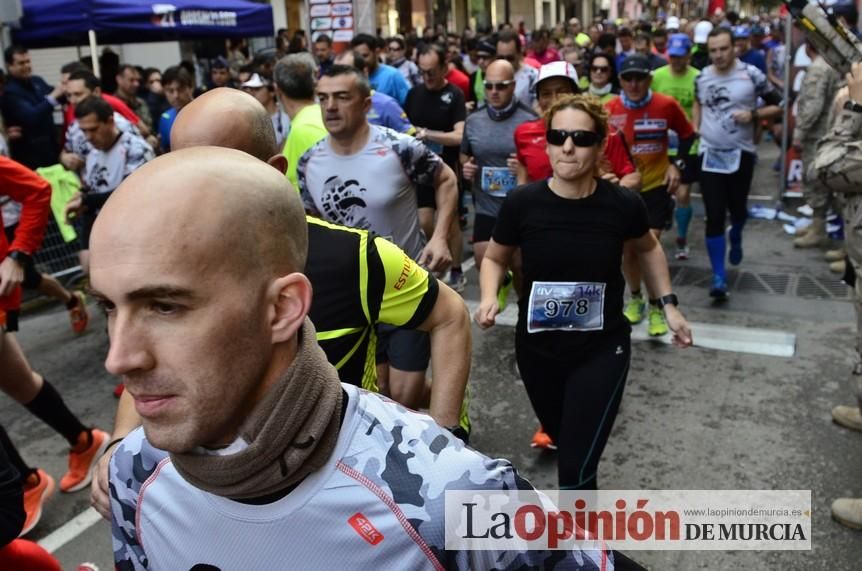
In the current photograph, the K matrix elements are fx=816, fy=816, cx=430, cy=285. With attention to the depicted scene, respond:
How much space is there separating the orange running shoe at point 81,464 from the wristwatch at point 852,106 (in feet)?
13.0

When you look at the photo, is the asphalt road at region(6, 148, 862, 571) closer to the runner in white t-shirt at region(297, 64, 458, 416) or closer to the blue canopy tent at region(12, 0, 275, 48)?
the runner in white t-shirt at region(297, 64, 458, 416)

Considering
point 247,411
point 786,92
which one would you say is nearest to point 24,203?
point 247,411

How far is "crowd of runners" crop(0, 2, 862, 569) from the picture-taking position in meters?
1.16

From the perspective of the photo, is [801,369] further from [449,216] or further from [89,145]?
[89,145]

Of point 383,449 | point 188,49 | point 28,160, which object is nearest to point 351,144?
point 383,449

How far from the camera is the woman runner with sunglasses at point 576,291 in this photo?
3277mm

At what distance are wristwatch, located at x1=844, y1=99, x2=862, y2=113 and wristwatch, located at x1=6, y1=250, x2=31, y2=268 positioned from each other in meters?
4.13

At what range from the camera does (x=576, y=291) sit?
3342 millimetres

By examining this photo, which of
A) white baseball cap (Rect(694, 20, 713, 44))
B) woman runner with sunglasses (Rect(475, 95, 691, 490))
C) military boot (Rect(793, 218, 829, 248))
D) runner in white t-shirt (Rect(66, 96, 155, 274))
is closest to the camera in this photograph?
woman runner with sunglasses (Rect(475, 95, 691, 490))

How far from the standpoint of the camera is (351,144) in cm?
401

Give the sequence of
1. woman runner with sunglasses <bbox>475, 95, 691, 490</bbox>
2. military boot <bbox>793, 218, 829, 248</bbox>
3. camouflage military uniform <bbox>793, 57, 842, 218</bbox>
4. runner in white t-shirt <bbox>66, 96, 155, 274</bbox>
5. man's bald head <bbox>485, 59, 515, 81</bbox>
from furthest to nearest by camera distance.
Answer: military boot <bbox>793, 218, 829, 248</bbox> < camouflage military uniform <bbox>793, 57, 842, 218</bbox> < man's bald head <bbox>485, 59, 515, 81</bbox> < runner in white t-shirt <bbox>66, 96, 155, 274</bbox> < woman runner with sunglasses <bbox>475, 95, 691, 490</bbox>

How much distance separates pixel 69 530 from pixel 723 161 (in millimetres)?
5468

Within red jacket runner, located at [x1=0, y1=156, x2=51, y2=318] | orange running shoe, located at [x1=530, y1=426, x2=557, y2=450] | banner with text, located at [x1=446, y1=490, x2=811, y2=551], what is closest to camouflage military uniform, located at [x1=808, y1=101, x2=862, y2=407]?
banner with text, located at [x1=446, y1=490, x2=811, y2=551]

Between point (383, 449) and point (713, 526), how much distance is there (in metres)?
Result: 2.87
